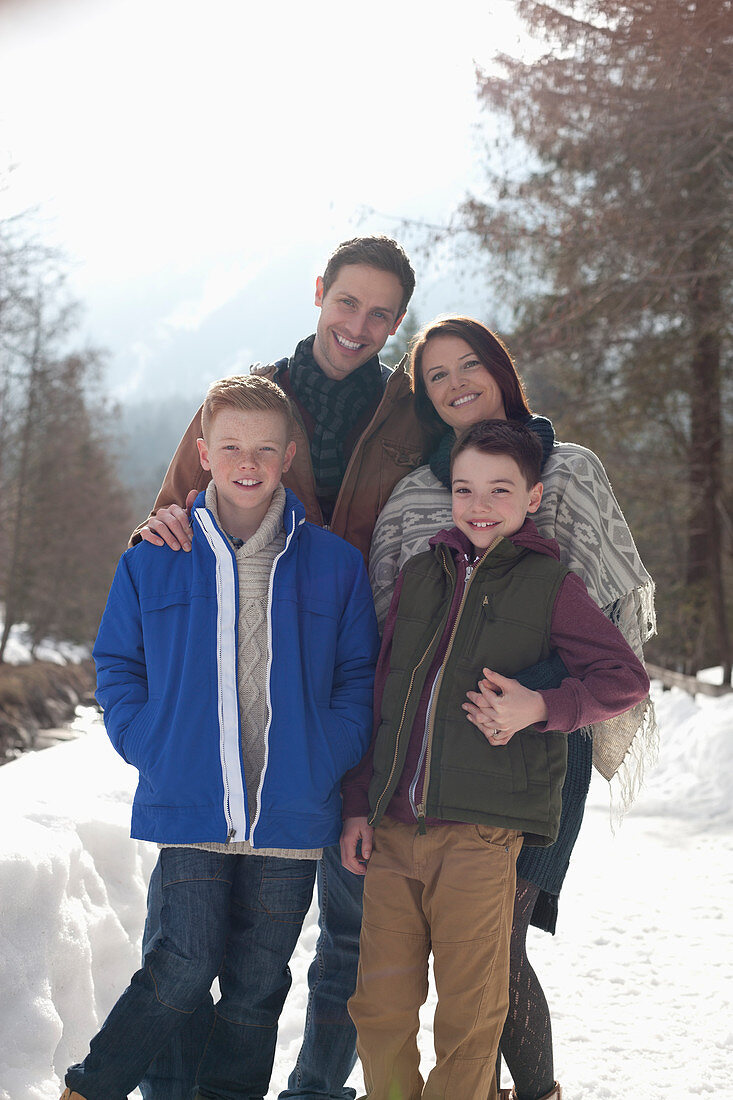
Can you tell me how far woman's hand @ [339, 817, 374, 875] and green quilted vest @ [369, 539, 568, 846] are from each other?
86 mm

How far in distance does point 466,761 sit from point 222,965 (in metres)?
0.76

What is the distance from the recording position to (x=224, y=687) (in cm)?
197

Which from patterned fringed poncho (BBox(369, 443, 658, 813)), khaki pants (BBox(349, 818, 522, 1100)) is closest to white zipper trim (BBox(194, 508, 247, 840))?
khaki pants (BBox(349, 818, 522, 1100))

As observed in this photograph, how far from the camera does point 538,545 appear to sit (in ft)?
6.75

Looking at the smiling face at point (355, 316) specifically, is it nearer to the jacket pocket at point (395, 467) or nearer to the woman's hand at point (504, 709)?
the jacket pocket at point (395, 467)

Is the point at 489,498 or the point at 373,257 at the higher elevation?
the point at 373,257

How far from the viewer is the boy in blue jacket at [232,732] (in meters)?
1.92

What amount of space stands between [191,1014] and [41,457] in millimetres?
19416

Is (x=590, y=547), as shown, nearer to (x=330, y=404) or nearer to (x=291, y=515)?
(x=291, y=515)

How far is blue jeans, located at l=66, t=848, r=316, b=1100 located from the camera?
1898 mm

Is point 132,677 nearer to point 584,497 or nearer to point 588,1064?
point 584,497

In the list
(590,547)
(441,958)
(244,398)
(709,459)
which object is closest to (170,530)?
(244,398)

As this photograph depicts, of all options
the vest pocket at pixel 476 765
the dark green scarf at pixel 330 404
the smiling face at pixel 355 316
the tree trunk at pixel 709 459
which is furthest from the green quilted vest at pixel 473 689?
the tree trunk at pixel 709 459

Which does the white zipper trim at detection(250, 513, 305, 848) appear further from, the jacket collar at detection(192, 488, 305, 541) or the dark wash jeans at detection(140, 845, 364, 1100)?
the dark wash jeans at detection(140, 845, 364, 1100)
